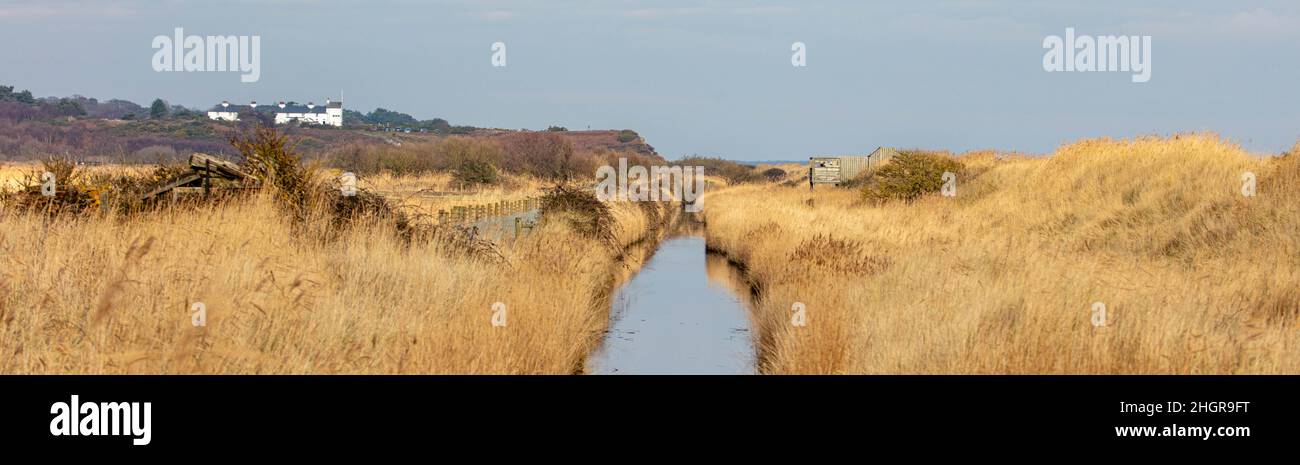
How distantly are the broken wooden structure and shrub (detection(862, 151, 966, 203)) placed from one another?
2416 centimetres

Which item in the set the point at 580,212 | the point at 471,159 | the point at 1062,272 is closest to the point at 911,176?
the point at 580,212

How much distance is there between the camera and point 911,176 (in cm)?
3888

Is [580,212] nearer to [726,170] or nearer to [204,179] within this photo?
[204,179]

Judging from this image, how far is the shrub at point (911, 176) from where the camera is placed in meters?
38.3

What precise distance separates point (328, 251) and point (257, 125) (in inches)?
127

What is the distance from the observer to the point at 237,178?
1742cm

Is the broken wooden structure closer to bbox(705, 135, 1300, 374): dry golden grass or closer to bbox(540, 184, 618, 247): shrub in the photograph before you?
bbox(705, 135, 1300, 374): dry golden grass

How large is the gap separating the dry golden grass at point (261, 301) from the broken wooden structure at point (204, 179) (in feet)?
3.32

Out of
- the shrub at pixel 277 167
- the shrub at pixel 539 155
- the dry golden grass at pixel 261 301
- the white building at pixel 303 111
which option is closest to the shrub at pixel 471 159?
the shrub at pixel 539 155

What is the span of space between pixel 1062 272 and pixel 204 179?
38.7 ft

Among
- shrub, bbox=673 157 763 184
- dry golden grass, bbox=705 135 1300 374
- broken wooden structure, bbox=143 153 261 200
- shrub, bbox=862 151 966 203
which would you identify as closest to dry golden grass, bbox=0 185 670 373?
broken wooden structure, bbox=143 153 261 200

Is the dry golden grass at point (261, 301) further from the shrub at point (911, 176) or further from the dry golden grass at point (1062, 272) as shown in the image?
the shrub at point (911, 176)

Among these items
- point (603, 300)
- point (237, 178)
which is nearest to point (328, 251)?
point (237, 178)

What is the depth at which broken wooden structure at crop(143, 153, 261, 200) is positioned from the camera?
16.8 metres
